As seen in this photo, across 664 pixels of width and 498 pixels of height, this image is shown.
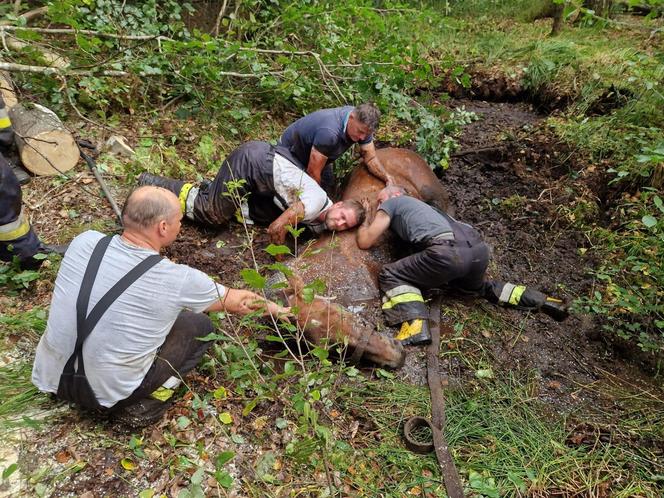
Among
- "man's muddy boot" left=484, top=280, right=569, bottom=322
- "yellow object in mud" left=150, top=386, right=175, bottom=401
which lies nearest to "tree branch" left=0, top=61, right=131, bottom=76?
"yellow object in mud" left=150, top=386, right=175, bottom=401

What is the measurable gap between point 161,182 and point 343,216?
73.6 inches

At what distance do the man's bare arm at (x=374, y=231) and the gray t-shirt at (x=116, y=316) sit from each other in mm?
1906

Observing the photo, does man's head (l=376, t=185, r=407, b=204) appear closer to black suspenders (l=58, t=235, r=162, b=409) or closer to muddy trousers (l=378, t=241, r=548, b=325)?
muddy trousers (l=378, t=241, r=548, b=325)

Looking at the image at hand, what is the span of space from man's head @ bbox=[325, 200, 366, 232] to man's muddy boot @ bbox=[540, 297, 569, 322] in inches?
71.9

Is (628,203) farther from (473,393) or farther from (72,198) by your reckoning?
(72,198)

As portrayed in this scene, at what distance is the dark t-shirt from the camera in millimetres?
3869

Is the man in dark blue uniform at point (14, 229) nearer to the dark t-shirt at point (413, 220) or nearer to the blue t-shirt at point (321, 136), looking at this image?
the blue t-shirt at point (321, 136)

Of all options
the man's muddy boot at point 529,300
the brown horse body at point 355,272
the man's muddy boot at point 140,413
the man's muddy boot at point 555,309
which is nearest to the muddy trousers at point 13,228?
the man's muddy boot at point 140,413

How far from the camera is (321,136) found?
439 centimetres

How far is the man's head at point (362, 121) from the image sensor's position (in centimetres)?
428

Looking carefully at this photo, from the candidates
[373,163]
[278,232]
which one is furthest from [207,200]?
[373,163]

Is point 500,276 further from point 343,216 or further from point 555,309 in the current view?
point 343,216

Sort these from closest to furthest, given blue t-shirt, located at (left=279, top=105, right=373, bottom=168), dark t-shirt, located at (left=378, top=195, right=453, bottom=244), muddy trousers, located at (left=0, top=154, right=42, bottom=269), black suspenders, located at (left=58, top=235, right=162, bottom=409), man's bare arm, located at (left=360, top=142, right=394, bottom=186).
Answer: black suspenders, located at (left=58, top=235, right=162, bottom=409) < muddy trousers, located at (left=0, top=154, right=42, bottom=269) < dark t-shirt, located at (left=378, top=195, right=453, bottom=244) < blue t-shirt, located at (left=279, top=105, right=373, bottom=168) < man's bare arm, located at (left=360, top=142, right=394, bottom=186)

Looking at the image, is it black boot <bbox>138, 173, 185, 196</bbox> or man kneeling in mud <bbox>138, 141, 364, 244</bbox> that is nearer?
man kneeling in mud <bbox>138, 141, 364, 244</bbox>
